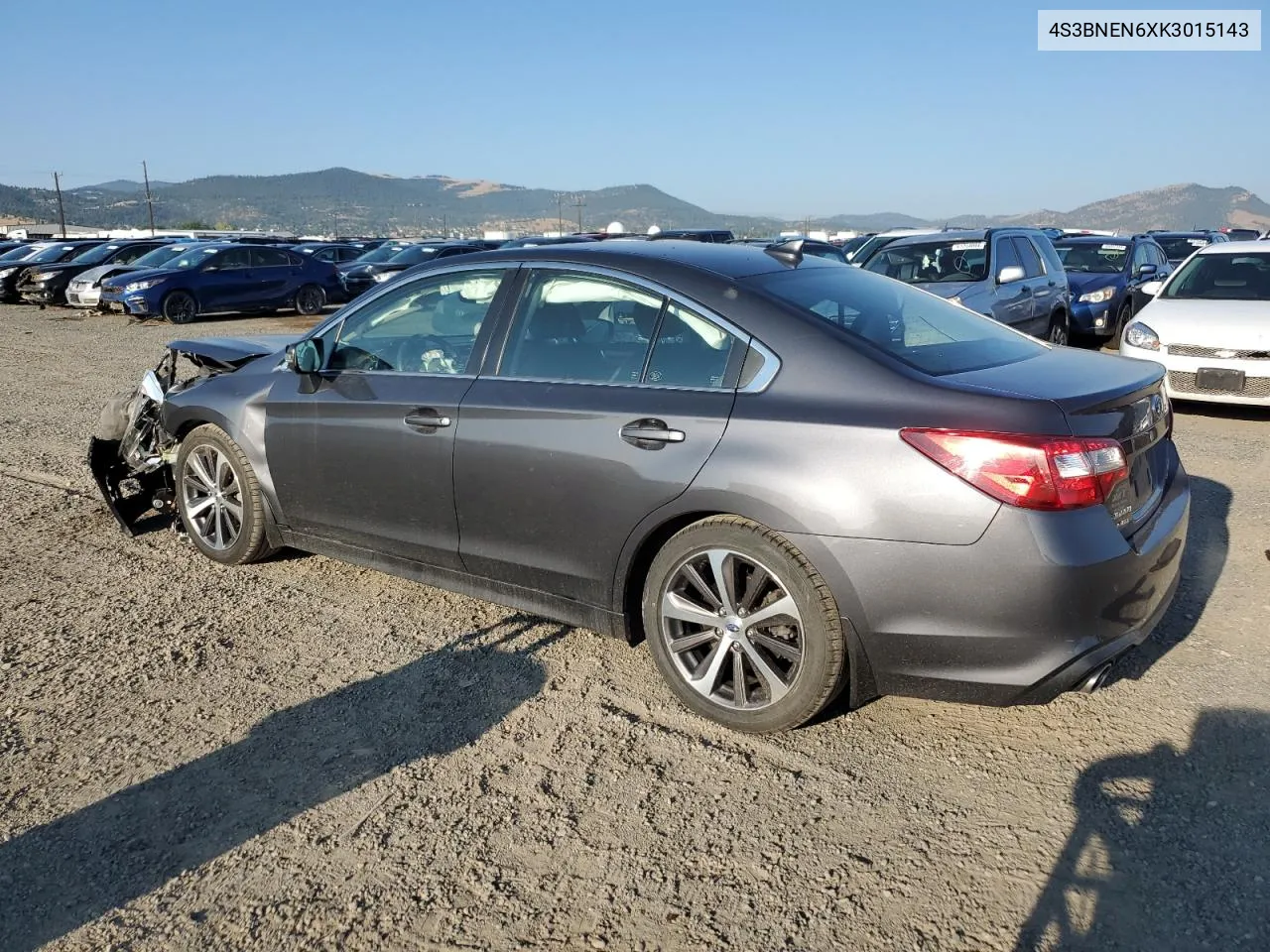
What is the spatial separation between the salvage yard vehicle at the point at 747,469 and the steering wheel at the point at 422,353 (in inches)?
0.7

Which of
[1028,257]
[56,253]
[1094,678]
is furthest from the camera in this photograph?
[56,253]

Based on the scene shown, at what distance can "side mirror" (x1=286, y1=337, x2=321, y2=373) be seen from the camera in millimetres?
4457

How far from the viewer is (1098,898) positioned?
8.30ft

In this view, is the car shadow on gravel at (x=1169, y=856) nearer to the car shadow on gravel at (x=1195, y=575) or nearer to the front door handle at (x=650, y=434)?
the car shadow on gravel at (x=1195, y=575)

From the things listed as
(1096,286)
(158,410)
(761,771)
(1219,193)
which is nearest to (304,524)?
(158,410)

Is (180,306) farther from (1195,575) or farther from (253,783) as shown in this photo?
(1195,575)

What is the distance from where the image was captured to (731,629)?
10.9ft

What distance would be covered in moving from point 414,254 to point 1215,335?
19.7 m

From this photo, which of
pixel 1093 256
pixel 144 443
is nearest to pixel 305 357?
pixel 144 443

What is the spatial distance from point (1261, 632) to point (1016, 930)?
7.76 ft

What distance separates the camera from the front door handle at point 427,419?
12.9ft

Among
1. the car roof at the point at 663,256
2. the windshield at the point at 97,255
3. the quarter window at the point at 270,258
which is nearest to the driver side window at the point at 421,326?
the car roof at the point at 663,256

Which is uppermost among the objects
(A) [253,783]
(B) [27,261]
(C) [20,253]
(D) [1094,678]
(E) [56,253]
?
(C) [20,253]

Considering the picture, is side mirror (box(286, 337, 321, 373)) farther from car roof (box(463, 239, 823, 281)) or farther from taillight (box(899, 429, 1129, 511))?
taillight (box(899, 429, 1129, 511))
